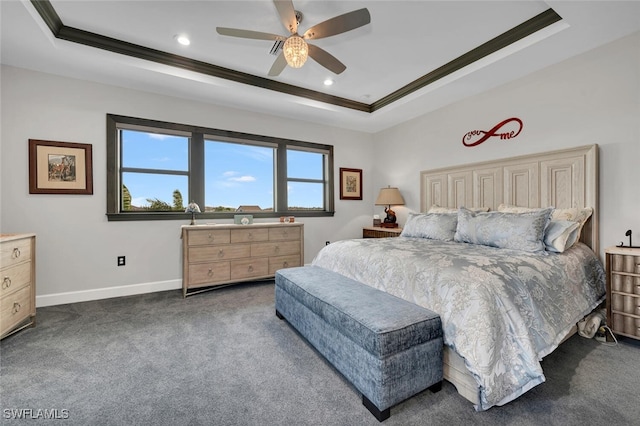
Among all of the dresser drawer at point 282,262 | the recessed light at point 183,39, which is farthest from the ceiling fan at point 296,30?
the dresser drawer at point 282,262

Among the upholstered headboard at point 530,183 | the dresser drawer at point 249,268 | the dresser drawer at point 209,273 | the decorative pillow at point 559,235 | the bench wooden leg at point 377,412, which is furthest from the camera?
the dresser drawer at point 249,268

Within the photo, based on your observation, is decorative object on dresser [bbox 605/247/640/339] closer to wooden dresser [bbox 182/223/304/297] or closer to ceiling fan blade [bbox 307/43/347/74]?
ceiling fan blade [bbox 307/43/347/74]

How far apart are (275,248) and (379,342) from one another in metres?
2.81

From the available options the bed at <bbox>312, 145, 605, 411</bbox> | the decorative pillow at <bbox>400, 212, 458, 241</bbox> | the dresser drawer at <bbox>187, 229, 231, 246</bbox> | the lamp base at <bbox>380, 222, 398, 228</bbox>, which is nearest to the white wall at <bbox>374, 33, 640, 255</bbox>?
the bed at <bbox>312, 145, 605, 411</bbox>

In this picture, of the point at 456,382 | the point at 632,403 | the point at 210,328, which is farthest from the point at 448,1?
the point at 210,328

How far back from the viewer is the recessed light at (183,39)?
2.71 metres

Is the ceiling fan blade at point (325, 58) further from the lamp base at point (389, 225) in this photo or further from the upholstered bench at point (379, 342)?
the lamp base at point (389, 225)

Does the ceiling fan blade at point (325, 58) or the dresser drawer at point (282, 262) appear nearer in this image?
the ceiling fan blade at point (325, 58)

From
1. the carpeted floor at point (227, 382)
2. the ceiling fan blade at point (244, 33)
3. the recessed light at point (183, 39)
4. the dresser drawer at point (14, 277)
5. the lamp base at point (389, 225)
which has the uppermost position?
the recessed light at point (183, 39)

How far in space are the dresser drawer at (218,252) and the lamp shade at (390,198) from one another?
2.37m

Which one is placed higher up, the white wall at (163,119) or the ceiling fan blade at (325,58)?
the ceiling fan blade at (325,58)

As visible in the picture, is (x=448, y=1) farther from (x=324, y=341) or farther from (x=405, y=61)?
(x=324, y=341)

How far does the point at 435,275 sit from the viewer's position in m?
1.78

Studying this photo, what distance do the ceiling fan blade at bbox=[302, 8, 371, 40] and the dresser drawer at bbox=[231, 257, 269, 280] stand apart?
2.79m
